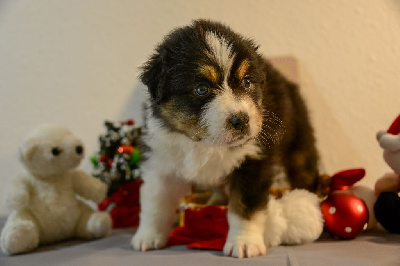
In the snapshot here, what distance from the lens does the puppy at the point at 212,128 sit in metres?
1.64

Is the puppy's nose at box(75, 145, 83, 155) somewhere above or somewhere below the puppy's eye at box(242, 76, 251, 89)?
below

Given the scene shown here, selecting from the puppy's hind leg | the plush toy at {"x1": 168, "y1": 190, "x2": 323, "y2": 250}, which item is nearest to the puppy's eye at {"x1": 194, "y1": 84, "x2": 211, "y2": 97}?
the puppy's hind leg

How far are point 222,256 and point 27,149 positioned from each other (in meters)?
1.30

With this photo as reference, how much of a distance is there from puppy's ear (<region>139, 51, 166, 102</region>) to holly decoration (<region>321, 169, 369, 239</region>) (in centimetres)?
119

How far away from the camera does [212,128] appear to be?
160 centimetres

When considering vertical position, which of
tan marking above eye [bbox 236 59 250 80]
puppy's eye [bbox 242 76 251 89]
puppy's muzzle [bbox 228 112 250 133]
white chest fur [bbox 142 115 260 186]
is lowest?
white chest fur [bbox 142 115 260 186]

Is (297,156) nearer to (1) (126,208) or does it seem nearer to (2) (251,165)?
(2) (251,165)

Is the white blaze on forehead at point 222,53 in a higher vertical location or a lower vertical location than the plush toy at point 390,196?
higher

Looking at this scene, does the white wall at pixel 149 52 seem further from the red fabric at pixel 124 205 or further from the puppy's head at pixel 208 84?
the puppy's head at pixel 208 84

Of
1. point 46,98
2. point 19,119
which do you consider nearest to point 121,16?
point 46,98

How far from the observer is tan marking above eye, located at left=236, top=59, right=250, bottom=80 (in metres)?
1.69

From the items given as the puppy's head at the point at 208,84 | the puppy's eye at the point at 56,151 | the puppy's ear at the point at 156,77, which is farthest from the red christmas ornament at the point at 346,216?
the puppy's eye at the point at 56,151

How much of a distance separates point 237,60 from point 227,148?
1.55ft

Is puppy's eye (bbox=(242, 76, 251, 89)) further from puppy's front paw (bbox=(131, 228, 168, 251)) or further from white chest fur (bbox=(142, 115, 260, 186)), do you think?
puppy's front paw (bbox=(131, 228, 168, 251))
